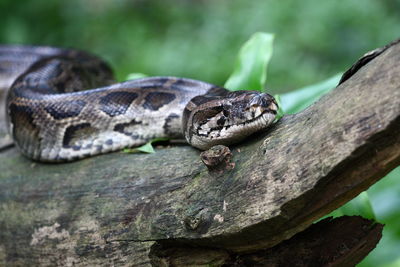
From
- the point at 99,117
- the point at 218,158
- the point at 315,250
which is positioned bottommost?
the point at 99,117

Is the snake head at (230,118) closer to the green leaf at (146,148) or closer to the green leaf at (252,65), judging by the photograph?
the green leaf at (146,148)

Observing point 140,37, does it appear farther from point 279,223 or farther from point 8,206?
point 279,223

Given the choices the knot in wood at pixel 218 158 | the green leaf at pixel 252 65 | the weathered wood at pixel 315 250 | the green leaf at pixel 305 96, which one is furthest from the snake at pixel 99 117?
the weathered wood at pixel 315 250

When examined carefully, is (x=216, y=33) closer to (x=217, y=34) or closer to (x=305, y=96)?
(x=217, y=34)

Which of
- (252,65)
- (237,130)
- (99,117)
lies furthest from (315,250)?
(99,117)

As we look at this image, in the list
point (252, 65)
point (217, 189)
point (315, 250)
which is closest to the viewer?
point (315, 250)

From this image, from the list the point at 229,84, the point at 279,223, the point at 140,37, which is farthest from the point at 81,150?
the point at 140,37
